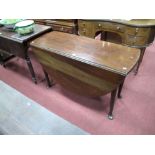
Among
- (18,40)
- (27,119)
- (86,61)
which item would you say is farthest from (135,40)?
(27,119)

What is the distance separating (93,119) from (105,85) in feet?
1.71

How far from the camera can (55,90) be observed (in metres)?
2.08

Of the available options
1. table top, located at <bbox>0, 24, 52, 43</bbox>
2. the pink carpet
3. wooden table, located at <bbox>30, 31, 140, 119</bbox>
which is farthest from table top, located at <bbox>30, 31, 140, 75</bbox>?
the pink carpet

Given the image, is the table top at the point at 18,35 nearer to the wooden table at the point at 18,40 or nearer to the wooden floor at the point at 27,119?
the wooden table at the point at 18,40

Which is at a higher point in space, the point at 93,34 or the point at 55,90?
the point at 93,34

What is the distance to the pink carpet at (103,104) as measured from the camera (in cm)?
157

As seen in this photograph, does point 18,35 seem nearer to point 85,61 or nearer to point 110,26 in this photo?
point 85,61

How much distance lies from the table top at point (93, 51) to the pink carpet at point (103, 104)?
699 millimetres

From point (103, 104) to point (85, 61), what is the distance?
0.74m

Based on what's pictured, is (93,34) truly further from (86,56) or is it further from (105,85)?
(105,85)

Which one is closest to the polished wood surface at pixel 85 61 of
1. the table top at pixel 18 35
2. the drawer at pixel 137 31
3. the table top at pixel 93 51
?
the table top at pixel 93 51
